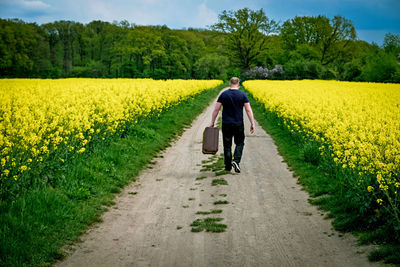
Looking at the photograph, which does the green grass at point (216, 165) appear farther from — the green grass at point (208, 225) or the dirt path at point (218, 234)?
the green grass at point (208, 225)

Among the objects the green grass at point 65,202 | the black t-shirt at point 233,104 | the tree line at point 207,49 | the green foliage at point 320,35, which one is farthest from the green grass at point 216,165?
the green foliage at point 320,35

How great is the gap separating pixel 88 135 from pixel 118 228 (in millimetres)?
4066

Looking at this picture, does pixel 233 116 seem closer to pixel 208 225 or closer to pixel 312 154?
pixel 312 154

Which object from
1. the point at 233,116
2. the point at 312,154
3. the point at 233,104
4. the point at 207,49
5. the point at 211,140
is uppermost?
the point at 207,49

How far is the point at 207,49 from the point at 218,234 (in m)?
78.2

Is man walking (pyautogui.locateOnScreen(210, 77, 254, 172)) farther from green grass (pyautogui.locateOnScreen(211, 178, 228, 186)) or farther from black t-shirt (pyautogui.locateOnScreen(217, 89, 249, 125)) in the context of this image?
green grass (pyautogui.locateOnScreen(211, 178, 228, 186))

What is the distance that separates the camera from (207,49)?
263 ft

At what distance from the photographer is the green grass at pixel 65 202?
4.20 m

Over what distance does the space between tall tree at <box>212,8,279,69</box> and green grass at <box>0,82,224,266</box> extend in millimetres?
68382

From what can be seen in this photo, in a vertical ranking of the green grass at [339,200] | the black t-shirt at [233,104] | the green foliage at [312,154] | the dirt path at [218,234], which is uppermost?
the black t-shirt at [233,104]

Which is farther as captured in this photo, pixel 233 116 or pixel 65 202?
pixel 233 116

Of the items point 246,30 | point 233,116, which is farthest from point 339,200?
point 246,30

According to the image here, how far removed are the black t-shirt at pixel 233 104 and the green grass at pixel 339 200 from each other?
1969 mm

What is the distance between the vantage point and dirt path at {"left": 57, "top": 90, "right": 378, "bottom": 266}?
14.0ft
